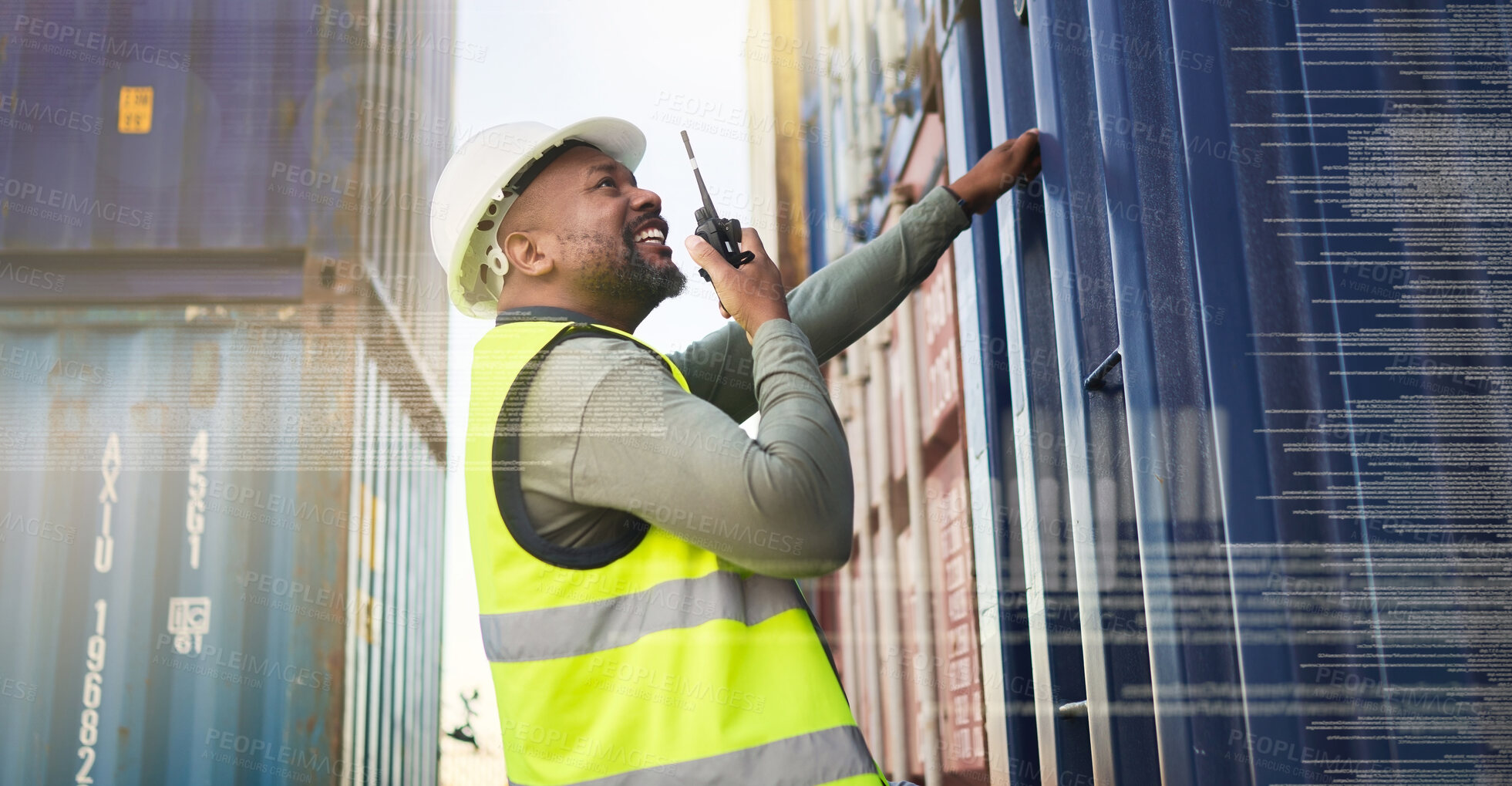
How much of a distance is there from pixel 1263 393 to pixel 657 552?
80 centimetres

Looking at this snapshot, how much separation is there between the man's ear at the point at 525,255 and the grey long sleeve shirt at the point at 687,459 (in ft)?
0.96

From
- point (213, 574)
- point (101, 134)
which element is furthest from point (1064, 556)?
point (213, 574)

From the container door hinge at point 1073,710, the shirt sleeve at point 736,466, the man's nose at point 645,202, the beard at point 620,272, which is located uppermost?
the man's nose at point 645,202

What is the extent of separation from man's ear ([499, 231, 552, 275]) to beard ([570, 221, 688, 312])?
0.20 feet

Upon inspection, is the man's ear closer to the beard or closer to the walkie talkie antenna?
the beard

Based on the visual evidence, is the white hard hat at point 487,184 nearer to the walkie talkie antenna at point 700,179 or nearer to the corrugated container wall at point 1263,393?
the walkie talkie antenna at point 700,179

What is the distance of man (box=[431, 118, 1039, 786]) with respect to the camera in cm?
124

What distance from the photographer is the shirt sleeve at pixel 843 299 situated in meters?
1.90

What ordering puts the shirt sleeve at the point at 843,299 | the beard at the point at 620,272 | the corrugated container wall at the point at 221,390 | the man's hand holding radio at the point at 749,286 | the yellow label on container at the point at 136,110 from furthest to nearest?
the yellow label on container at the point at 136,110
the corrugated container wall at the point at 221,390
the shirt sleeve at the point at 843,299
the beard at the point at 620,272
the man's hand holding radio at the point at 749,286

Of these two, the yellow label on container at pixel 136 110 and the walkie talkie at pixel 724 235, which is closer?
the walkie talkie at pixel 724 235

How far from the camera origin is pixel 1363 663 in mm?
1167

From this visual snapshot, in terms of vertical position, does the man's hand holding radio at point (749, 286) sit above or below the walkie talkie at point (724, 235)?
below

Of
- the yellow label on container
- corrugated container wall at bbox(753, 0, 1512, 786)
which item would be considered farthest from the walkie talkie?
the yellow label on container

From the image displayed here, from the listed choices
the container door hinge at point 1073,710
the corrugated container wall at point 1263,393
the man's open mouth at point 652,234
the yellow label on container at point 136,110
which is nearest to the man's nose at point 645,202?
the man's open mouth at point 652,234
